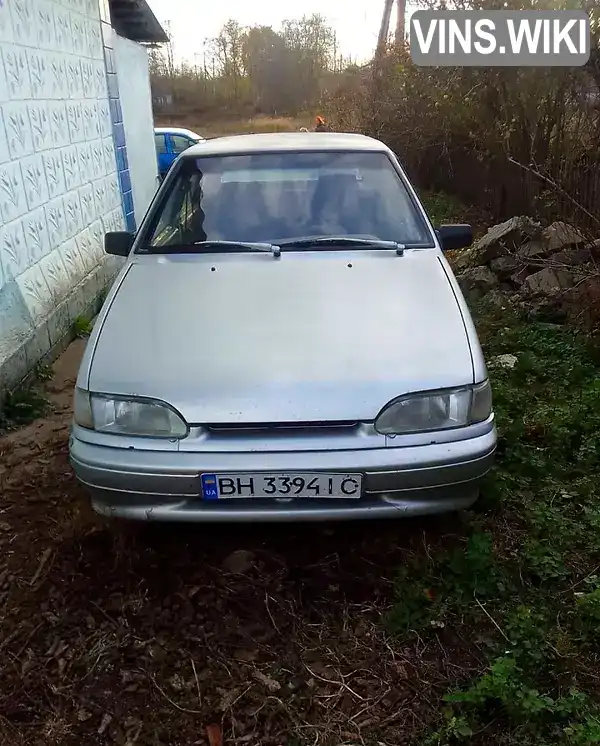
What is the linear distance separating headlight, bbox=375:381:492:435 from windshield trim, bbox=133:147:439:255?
3.69ft

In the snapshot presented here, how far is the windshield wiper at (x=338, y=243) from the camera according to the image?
11.0 ft

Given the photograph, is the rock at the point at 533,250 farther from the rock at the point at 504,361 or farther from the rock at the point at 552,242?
the rock at the point at 504,361

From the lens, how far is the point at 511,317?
5465mm

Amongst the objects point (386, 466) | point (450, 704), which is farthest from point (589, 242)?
point (450, 704)

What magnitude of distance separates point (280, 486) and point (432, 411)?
0.62 metres

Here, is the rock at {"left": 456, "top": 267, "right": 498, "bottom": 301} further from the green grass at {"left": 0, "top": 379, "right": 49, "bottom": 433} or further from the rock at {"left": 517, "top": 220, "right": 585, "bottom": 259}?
the green grass at {"left": 0, "top": 379, "right": 49, "bottom": 433}

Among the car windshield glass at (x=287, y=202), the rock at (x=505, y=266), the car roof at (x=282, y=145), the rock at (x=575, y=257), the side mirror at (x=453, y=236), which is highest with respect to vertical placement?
the car roof at (x=282, y=145)

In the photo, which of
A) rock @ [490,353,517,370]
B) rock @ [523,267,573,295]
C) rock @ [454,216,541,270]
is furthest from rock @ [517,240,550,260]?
rock @ [490,353,517,370]

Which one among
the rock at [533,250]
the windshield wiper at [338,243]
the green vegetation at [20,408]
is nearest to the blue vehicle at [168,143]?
the rock at [533,250]

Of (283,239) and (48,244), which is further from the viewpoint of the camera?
(48,244)

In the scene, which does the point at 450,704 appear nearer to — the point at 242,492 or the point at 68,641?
the point at 242,492

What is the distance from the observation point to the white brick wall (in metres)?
4.46

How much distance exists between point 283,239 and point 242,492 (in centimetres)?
151

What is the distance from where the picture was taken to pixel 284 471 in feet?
7.74
